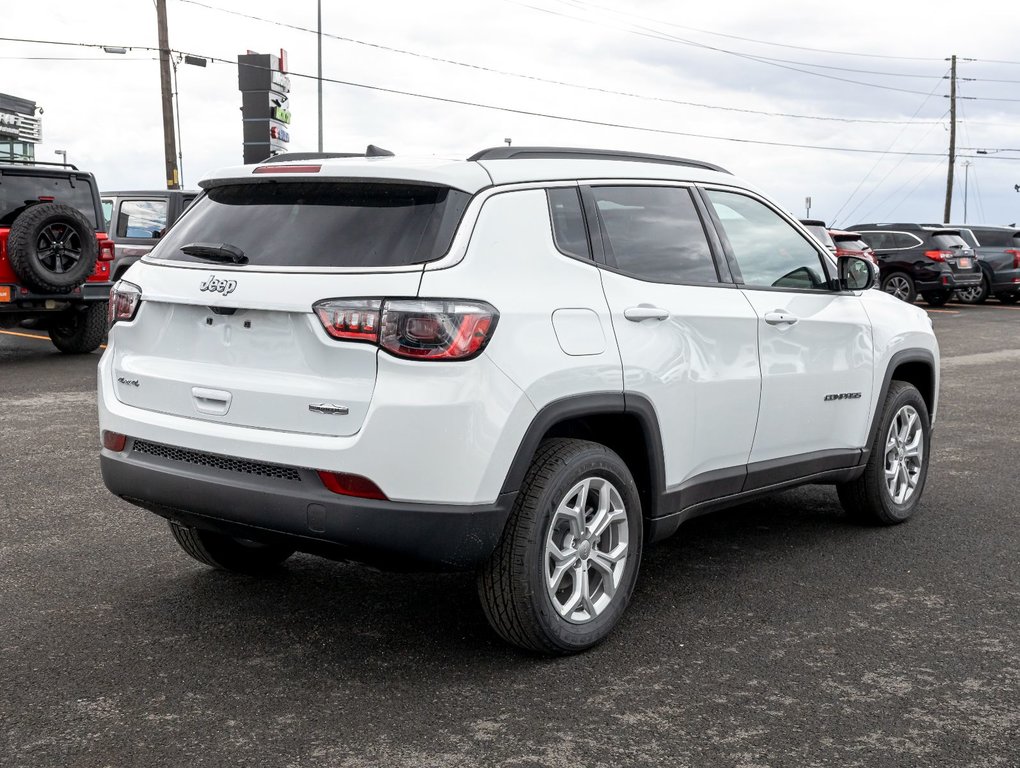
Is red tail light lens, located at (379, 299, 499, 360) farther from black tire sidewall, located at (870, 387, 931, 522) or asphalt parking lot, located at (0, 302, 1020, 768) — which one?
black tire sidewall, located at (870, 387, 931, 522)

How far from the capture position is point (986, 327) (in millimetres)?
21234

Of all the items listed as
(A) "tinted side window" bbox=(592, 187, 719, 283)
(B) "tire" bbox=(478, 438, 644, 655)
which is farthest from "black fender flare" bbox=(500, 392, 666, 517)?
(A) "tinted side window" bbox=(592, 187, 719, 283)

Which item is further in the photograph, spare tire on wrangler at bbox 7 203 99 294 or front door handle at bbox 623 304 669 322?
spare tire on wrangler at bbox 7 203 99 294

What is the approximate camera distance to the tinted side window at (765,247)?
510 cm

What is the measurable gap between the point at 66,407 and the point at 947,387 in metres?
8.55

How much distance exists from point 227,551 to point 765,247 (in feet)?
8.75

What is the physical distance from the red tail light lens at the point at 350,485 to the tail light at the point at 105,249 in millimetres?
10789

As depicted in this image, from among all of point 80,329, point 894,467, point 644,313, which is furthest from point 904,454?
point 80,329

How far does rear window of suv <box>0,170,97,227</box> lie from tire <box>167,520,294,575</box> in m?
9.11

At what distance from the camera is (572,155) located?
4.55 metres

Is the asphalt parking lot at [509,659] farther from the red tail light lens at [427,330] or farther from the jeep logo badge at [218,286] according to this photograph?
the jeep logo badge at [218,286]

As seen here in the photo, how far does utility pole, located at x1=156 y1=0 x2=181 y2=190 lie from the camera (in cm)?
2912

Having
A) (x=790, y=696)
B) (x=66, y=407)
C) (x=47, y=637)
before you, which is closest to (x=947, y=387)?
(x=66, y=407)

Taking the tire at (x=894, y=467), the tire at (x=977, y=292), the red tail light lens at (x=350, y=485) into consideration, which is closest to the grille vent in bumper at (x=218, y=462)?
the red tail light lens at (x=350, y=485)
